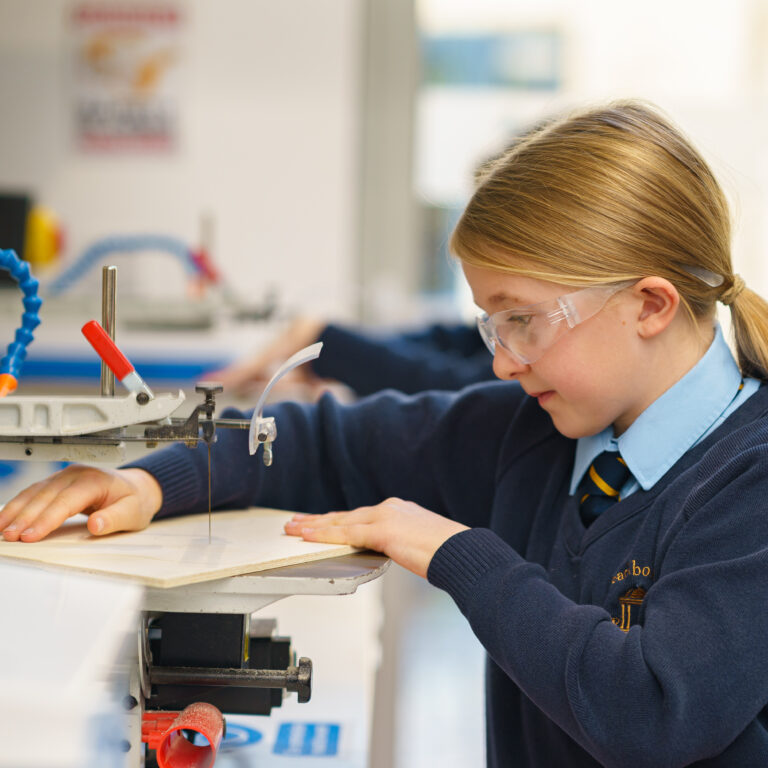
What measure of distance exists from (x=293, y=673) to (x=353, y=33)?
411 centimetres

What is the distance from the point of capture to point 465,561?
96cm

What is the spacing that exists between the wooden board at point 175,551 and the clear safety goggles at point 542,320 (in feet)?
0.94

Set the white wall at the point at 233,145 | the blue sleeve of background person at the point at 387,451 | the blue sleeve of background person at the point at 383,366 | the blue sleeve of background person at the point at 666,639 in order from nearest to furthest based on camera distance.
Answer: the blue sleeve of background person at the point at 666,639 < the blue sleeve of background person at the point at 387,451 < the blue sleeve of background person at the point at 383,366 < the white wall at the point at 233,145

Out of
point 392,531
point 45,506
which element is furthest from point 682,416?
point 45,506

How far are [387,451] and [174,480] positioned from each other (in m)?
0.31

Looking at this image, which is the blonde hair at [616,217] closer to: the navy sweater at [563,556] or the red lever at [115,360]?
the navy sweater at [563,556]

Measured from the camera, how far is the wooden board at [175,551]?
0.85 metres

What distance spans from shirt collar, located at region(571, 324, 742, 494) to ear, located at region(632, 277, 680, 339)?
73 mm

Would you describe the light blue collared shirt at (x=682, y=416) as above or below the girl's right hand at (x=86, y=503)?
above

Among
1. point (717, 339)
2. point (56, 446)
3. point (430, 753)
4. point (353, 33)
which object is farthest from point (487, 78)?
point (56, 446)

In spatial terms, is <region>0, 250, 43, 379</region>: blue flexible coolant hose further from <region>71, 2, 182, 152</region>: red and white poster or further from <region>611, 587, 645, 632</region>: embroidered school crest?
<region>71, 2, 182, 152</region>: red and white poster

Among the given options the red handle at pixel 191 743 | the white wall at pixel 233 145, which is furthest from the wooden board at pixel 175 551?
the white wall at pixel 233 145

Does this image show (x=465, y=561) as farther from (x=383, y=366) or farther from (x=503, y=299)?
(x=383, y=366)

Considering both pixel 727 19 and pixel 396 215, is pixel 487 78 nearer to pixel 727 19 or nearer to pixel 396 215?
pixel 396 215
